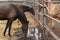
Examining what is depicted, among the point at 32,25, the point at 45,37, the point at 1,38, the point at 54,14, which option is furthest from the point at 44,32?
the point at 32,25

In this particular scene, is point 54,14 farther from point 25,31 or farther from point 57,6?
point 25,31

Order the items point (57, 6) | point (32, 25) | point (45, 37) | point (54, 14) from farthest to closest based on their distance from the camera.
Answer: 1. point (32, 25)
2. point (57, 6)
3. point (45, 37)
4. point (54, 14)

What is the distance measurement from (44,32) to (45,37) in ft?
1.18

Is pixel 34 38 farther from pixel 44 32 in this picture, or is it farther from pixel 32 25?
pixel 32 25

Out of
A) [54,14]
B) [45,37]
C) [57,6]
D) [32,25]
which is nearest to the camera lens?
[54,14]

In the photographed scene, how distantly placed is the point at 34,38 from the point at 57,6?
1.39m

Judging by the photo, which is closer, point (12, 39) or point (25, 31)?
point (12, 39)

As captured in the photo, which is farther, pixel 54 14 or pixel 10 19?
pixel 10 19

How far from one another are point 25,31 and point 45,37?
2.80 ft

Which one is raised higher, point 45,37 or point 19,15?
point 19,15

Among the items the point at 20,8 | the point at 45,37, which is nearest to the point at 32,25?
the point at 20,8

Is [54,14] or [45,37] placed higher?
[54,14]

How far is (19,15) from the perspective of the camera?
6895mm

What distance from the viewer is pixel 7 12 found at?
6879mm
